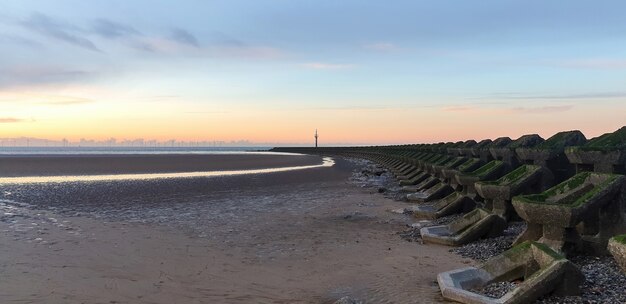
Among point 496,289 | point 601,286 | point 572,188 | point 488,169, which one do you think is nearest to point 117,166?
point 488,169

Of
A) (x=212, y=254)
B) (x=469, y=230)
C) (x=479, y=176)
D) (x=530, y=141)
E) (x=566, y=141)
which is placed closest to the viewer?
(x=212, y=254)

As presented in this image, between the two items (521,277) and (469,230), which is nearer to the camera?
(521,277)

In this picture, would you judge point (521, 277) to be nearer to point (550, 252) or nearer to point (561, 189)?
point (550, 252)

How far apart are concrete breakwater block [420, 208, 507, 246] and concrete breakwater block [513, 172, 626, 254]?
7.18 feet

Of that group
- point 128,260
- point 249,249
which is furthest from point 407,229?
point 128,260

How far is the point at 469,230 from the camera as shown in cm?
1155

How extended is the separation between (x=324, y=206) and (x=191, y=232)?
6671mm

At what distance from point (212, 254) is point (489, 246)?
5992 mm

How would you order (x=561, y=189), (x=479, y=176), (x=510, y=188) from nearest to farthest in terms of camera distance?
(x=561, y=189) → (x=510, y=188) → (x=479, y=176)

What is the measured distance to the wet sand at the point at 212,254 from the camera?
27.1 feet

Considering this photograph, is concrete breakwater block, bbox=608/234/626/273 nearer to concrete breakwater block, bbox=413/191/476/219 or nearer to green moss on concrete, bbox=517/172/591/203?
green moss on concrete, bbox=517/172/591/203

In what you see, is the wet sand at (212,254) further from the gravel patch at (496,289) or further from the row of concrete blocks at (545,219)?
the row of concrete blocks at (545,219)

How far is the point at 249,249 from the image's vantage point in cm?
1168

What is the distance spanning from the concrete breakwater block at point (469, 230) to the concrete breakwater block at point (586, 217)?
7.18 ft
